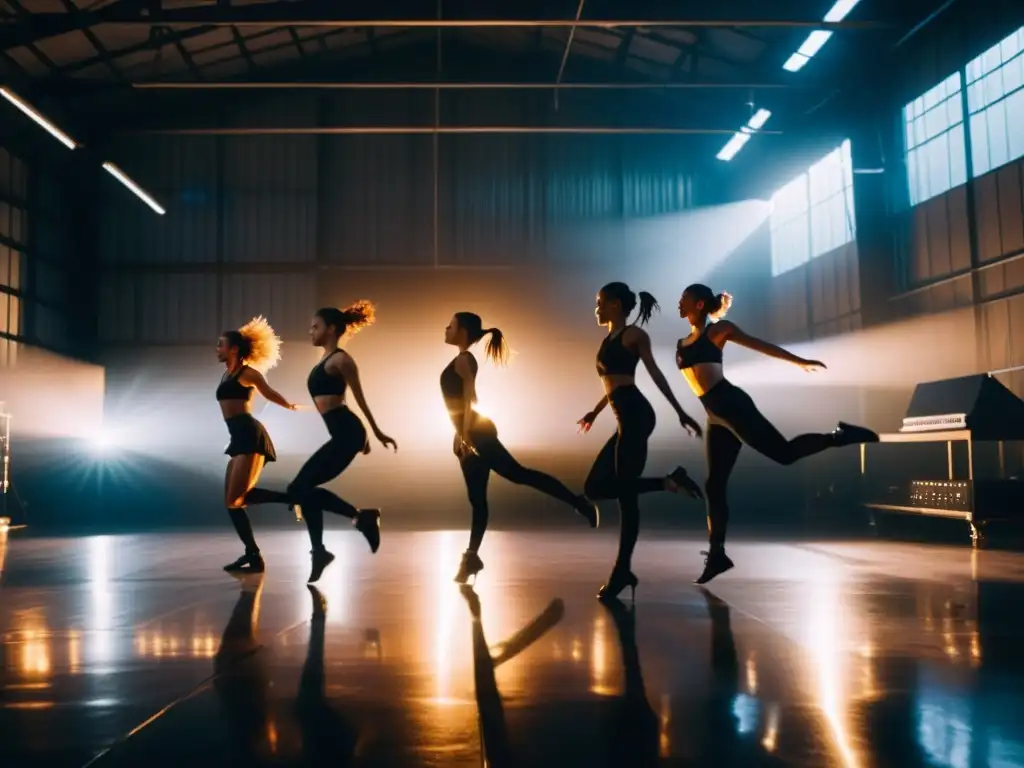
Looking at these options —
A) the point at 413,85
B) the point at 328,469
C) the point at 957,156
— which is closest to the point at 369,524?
the point at 328,469

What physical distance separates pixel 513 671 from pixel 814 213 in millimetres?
13685

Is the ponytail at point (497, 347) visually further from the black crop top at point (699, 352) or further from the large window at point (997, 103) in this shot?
the large window at point (997, 103)

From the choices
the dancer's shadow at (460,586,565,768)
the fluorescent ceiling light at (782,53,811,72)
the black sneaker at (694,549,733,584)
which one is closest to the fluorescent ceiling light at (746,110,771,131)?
the fluorescent ceiling light at (782,53,811,72)

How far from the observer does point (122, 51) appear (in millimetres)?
13266

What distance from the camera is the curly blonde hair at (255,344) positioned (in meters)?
5.43

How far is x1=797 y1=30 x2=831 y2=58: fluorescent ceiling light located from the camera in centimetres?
1216

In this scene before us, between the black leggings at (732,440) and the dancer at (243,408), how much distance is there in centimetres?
240

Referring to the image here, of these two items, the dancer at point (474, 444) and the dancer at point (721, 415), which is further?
the dancer at point (474, 444)

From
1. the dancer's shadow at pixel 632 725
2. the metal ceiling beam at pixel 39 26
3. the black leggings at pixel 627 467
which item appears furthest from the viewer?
the metal ceiling beam at pixel 39 26

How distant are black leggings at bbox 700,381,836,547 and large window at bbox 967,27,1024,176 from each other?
8.13 m

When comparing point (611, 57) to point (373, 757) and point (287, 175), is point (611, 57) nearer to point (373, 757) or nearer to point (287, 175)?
point (287, 175)

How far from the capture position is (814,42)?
1250 cm

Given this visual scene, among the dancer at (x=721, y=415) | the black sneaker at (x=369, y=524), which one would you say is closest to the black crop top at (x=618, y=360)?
the dancer at (x=721, y=415)

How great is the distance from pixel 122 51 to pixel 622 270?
845 cm
